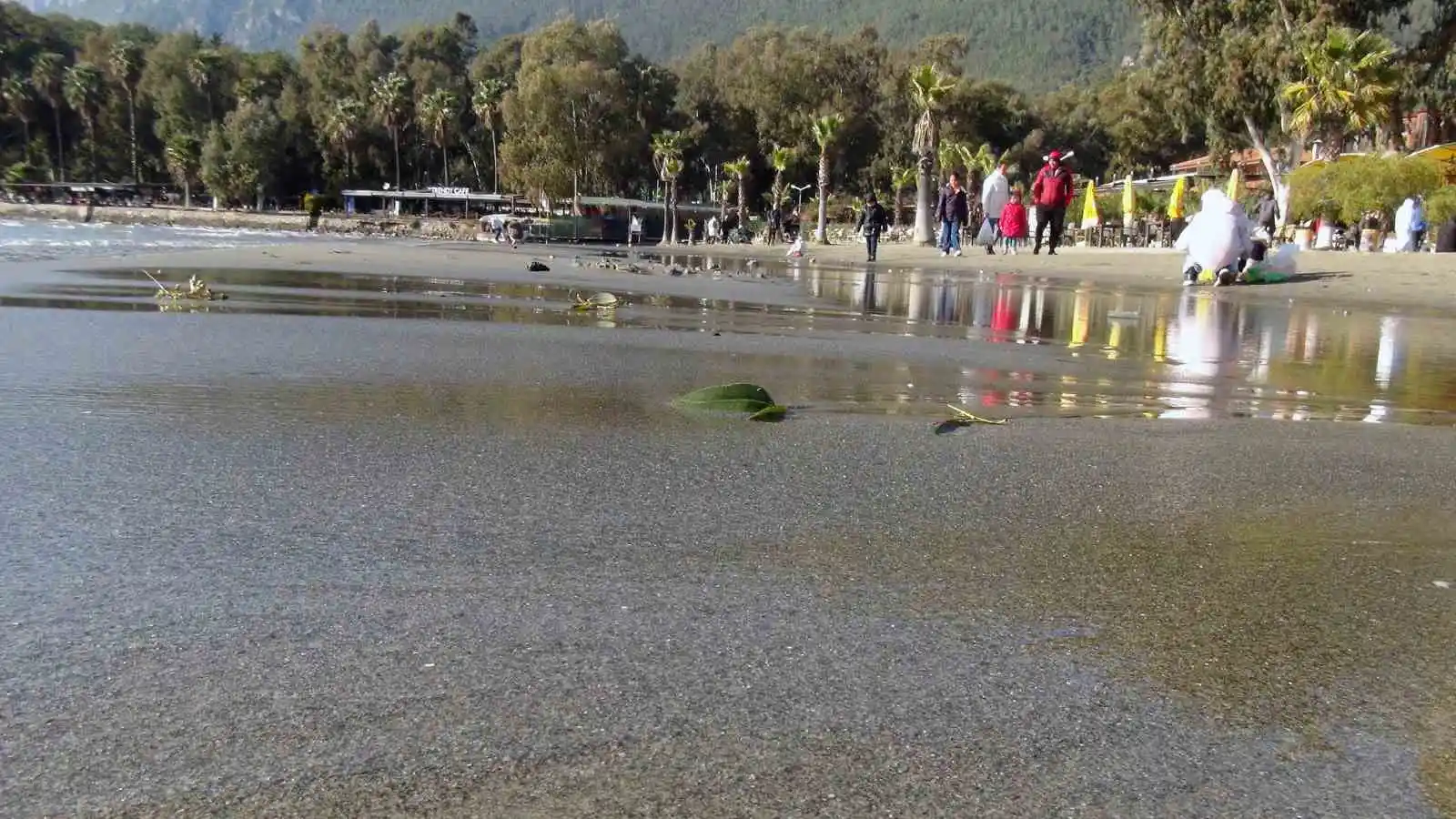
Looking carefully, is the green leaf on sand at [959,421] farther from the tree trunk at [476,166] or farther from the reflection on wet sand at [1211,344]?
the tree trunk at [476,166]

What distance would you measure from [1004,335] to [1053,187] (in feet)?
44.4

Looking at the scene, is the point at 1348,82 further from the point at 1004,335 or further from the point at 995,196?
the point at 1004,335

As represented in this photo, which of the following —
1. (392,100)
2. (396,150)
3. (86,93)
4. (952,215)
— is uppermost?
(86,93)

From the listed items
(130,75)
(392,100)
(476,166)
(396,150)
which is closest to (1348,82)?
(392,100)

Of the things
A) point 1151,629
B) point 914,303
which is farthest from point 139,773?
point 914,303

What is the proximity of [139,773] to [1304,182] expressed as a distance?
112 ft

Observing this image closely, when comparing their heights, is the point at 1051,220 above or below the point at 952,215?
below

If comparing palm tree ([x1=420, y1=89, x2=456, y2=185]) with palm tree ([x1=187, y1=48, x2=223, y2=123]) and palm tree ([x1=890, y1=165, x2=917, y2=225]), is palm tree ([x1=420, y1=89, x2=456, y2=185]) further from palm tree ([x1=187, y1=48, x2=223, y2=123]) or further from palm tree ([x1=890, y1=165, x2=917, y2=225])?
palm tree ([x1=890, y1=165, x2=917, y2=225])

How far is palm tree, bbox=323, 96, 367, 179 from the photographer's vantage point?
85875mm

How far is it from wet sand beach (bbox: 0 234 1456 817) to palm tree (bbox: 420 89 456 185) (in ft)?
263

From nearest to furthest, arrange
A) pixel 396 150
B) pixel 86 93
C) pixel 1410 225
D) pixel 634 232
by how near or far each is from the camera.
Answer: pixel 1410 225
pixel 634 232
pixel 396 150
pixel 86 93

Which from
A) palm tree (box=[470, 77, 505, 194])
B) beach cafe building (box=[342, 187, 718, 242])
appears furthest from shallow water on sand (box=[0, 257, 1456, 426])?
palm tree (box=[470, 77, 505, 194])

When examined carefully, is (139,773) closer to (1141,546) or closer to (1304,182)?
(1141,546)

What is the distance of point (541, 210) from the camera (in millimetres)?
73062
